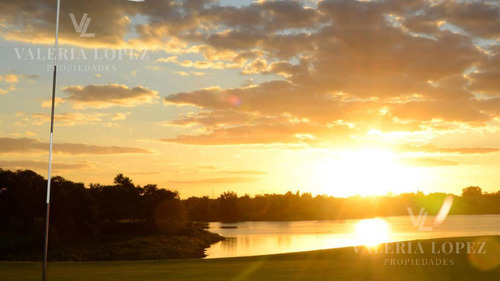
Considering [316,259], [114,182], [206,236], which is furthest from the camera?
[114,182]

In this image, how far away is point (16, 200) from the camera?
106 m

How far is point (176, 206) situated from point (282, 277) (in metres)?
112

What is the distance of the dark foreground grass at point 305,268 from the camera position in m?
29.9

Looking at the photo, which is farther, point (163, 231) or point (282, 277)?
point (163, 231)

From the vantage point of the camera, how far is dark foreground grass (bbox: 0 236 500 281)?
2989cm

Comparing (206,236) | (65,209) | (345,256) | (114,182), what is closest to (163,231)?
(206,236)

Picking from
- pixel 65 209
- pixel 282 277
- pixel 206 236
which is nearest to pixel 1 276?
pixel 282 277

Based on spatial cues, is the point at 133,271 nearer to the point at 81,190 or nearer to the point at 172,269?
the point at 172,269

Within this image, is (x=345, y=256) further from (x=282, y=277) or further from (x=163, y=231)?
(x=163, y=231)

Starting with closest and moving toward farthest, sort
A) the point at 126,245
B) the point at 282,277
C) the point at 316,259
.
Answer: the point at 282,277 → the point at 316,259 → the point at 126,245

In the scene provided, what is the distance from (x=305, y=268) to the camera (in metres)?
34.0

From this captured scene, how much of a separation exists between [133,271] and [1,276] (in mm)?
7354

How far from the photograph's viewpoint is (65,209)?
10456 cm

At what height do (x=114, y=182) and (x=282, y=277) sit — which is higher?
(x=114, y=182)
